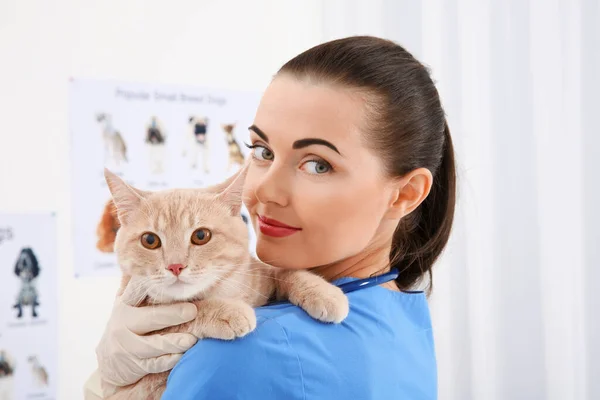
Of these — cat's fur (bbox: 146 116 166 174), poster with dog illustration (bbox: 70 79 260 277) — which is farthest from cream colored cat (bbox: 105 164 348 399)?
cat's fur (bbox: 146 116 166 174)

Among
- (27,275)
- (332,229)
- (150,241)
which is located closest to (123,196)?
(150,241)

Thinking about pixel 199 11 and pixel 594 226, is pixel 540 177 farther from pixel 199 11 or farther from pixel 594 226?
pixel 199 11

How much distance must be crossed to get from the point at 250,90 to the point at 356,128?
1.52 meters

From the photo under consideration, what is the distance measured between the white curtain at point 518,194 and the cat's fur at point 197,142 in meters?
0.78

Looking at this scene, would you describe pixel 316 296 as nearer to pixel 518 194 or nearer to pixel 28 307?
pixel 518 194

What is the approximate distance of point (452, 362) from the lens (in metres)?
2.24

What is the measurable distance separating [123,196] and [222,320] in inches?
11.0

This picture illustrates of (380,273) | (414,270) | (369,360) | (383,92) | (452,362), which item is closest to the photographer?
(369,360)

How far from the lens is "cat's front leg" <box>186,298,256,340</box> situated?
2.85 ft

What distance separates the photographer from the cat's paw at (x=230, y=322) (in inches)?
34.1

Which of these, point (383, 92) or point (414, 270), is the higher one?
point (383, 92)

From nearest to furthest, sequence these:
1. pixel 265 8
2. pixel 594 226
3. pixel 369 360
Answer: pixel 369 360 < pixel 594 226 < pixel 265 8

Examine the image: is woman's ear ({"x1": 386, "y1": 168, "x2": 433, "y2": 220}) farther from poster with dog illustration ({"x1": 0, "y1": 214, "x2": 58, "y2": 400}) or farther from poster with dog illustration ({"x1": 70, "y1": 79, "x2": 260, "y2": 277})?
poster with dog illustration ({"x1": 0, "y1": 214, "x2": 58, "y2": 400})

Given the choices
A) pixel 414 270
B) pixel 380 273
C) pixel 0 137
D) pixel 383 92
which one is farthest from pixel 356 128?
pixel 0 137
